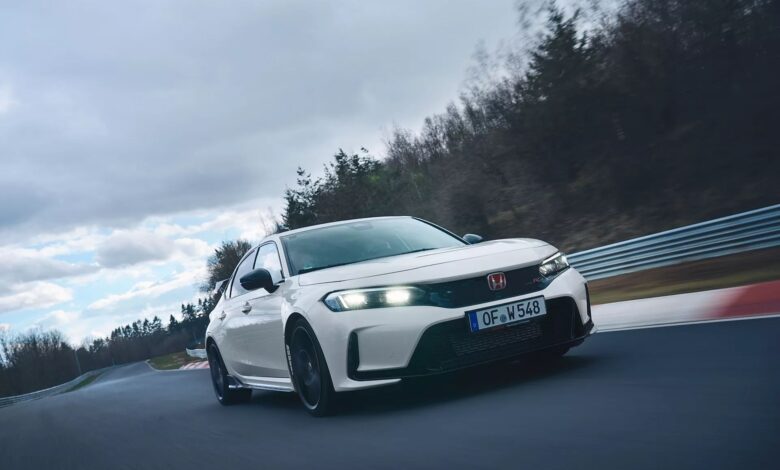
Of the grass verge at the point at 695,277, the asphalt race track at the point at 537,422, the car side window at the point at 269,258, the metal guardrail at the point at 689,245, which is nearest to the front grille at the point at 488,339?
the asphalt race track at the point at 537,422

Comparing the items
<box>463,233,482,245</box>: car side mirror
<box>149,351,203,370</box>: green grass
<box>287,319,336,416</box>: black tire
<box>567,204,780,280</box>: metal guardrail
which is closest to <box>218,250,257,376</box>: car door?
<box>287,319,336,416</box>: black tire

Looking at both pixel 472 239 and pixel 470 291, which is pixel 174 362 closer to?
pixel 472 239

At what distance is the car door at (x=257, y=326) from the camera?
6609 millimetres

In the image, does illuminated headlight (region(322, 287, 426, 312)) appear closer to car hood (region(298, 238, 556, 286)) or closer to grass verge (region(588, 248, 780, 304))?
car hood (region(298, 238, 556, 286))

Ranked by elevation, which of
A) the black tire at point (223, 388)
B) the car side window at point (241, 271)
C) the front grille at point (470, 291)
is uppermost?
the car side window at point (241, 271)

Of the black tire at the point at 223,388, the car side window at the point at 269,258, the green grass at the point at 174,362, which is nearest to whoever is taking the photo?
the car side window at the point at 269,258

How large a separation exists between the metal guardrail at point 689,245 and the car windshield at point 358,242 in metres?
7.45

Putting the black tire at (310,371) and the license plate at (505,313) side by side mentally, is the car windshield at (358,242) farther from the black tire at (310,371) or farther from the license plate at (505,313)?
the license plate at (505,313)

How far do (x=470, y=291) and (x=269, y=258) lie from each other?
8.08ft

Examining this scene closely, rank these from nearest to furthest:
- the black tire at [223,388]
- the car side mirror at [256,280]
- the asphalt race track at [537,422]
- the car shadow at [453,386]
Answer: the asphalt race track at [537,422] < the car shadow at [453,386] < the car side mirror at [256,280] < the black tire at [223,388]

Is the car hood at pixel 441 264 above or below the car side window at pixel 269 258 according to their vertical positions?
below

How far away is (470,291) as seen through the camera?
5371 millimetres

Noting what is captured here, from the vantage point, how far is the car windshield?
259 inches

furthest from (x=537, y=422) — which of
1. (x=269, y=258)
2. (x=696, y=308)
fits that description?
(x=696, y=308)
